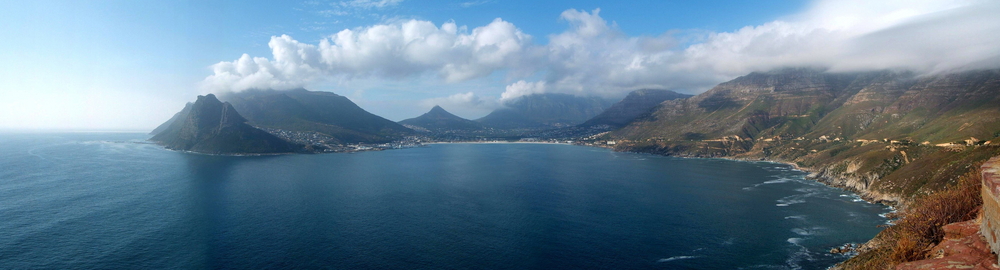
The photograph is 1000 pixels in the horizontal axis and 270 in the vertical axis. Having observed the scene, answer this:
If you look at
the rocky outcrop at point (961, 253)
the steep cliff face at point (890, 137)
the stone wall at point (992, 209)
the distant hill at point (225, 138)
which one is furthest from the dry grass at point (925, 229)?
the distant hill at point (225, 138)

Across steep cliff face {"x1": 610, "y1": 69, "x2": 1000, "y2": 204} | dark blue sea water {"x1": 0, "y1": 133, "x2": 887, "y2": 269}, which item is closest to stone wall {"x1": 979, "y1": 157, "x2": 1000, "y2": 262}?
dark blue sea water {"x1": 0, "y1": 133, "x2": 887, "y2": 269}

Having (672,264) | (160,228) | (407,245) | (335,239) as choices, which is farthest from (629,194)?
(160,228)

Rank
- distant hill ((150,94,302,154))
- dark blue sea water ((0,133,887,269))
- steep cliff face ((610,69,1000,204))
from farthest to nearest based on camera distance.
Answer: distant hill ((150,94,302,154)), steep cliff face ((610,69,1000,204)), dark blue sea water ((0,133,887,269))

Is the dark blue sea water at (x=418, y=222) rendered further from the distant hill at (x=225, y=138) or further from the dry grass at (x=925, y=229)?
the distant hill at (x=225, y=138)

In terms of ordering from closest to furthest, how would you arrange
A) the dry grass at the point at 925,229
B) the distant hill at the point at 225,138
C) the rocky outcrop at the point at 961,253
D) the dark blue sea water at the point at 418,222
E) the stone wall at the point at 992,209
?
the stone wall at the point at 992,209
the rocky outcrop at the point at 961,253
the dry grass at the point at 925,229
the dark blue sea water at the point at 418,222
the distant hill at the point at 225,138

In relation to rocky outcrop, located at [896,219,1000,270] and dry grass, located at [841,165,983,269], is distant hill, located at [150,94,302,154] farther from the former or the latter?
rocky outcrop, located at [896,219,1000,270]

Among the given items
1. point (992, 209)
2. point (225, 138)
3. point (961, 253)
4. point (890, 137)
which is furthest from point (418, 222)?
point (225, 138)
